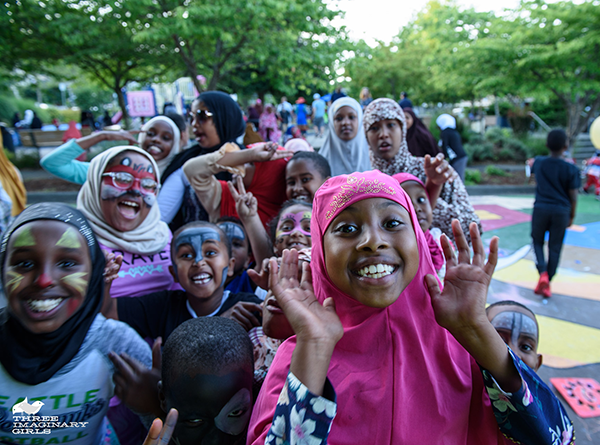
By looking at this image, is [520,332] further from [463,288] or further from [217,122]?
[217,122]

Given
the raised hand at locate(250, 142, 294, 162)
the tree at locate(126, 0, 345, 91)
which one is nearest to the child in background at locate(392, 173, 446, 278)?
the raised hand at locate(250, 142, 294, 162)

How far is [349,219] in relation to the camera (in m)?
1.25

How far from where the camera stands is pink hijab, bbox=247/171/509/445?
1149 mm

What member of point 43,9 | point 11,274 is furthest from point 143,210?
point 43,9

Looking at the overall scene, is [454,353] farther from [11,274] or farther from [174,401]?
[11,274]

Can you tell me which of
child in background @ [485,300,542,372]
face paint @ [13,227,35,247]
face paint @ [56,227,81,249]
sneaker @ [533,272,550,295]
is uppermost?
face paint @ [13,227,35,247]

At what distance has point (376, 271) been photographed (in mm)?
1187

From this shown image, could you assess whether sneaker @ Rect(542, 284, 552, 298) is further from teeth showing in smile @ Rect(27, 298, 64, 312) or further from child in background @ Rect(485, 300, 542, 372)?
teeth showing in smile @ Rect(27, 298, 64, 312)

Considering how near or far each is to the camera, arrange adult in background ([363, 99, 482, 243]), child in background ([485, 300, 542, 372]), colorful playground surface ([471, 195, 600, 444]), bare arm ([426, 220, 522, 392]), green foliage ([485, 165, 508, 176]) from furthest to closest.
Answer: green foliage ([485, 165, 508, 176])
colorful playground surface ([471, 195, 600, 444])
adult in background ([363, 99, 482, 243])
child in background ([485, 300, 542, 372])
bare arm ([426, 220, 522, 392])

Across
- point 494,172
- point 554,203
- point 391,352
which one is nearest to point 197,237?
point 391,352

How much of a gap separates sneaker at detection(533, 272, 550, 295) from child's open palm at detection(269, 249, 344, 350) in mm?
4277

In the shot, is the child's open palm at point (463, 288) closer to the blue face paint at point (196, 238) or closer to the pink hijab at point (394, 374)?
the pink hijab at point (394, 374)

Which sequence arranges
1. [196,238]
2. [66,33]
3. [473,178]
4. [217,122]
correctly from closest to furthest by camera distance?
[196,238]
[217,122]
[66,33]
[473,178]

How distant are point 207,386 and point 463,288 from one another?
3.10 ft
